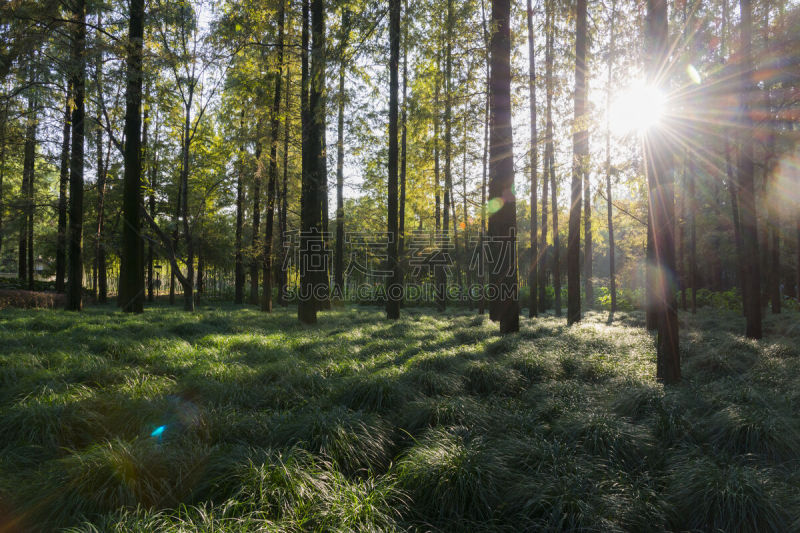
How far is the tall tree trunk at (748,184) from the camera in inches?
348

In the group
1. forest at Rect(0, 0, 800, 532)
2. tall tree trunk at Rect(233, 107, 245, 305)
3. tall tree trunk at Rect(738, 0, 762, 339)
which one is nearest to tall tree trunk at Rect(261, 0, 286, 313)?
forest at Rect(0, 0, 800, 532)

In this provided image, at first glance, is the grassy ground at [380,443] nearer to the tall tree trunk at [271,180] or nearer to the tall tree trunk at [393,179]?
the tall tree trunk at [393,179]

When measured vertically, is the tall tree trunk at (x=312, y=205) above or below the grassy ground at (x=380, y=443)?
above

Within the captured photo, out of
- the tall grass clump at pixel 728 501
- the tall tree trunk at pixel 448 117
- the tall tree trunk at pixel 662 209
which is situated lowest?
the tall grass clump at pixel 728 501

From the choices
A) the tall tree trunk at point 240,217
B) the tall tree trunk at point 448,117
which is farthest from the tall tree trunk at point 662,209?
the tall tree trunk at point 240,217

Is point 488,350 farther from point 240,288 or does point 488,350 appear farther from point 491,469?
point 240,288

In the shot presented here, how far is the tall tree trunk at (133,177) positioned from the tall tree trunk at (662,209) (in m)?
11.5

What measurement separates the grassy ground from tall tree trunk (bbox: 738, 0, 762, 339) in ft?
14.5

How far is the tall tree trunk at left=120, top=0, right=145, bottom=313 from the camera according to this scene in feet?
31.6

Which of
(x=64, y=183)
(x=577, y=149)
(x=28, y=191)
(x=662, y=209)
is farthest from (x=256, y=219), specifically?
(x=662, y=209)

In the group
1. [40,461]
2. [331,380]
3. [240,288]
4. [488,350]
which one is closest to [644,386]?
[488,350]

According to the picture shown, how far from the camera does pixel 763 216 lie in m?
14.4

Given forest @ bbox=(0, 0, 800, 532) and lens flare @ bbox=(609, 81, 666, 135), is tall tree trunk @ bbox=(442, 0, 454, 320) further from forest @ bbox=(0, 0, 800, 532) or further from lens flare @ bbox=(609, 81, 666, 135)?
lens flare @ bbox=(609, 81, 666, 135)

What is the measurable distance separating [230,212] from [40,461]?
76.6 ft
